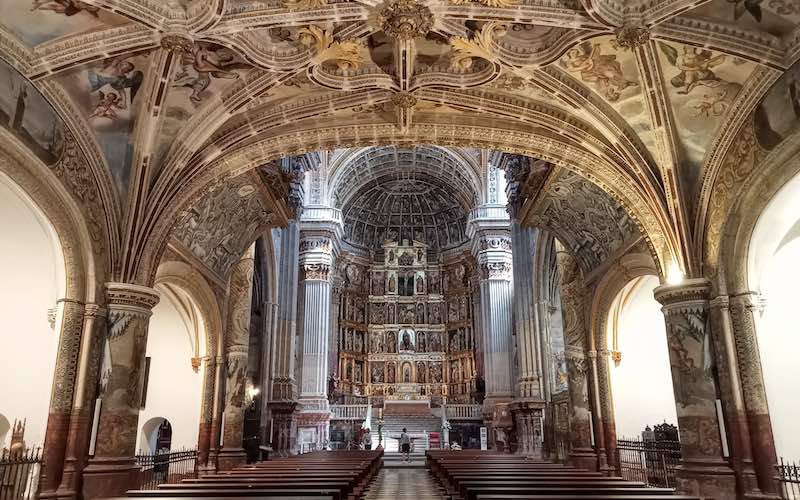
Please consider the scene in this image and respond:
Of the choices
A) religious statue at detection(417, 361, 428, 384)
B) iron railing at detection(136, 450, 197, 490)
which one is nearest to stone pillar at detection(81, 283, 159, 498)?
iron railing at detection(136, 450, 197, 490)

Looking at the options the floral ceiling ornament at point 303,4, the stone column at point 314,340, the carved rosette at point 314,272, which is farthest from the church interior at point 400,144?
the carved rosette at point 314,272

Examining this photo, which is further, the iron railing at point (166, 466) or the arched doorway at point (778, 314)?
the iron railing at point (166, 466)

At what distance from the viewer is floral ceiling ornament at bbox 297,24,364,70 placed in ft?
33.2

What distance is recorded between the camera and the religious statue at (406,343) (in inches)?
1481

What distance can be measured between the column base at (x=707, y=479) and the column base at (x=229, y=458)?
10.7 metres

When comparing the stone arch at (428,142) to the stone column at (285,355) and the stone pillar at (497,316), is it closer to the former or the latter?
the stone column at (285,355)

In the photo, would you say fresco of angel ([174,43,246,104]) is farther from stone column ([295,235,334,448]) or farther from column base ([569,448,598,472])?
stone column ([295,235,334,448])

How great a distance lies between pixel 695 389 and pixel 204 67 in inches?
399

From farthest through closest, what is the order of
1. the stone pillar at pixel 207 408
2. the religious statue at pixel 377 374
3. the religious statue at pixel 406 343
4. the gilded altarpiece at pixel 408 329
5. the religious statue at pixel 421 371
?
the religious statue at pixel 406 343
the religious statue at pixel 421 371
the religious statue at pixel 377 374
the gilded altarpiece at pixel 408 329
the stone pillar at pixel 207 408

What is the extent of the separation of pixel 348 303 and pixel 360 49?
27.6 metres

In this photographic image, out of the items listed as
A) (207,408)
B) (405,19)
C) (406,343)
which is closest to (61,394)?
(207,408)

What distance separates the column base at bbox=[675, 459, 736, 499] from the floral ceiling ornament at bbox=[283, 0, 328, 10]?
31.1 feet

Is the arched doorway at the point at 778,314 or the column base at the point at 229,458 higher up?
the arched doorway at the point at 778,314

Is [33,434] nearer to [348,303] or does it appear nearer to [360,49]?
[360,49]
